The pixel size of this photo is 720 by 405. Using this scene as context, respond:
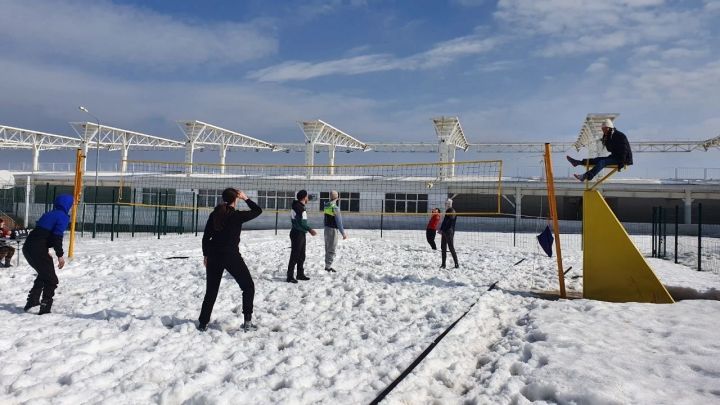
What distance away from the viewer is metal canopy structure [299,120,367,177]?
35188 millimetres

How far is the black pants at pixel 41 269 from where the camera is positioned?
572 cm

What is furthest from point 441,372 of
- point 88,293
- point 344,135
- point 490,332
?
point 344,135

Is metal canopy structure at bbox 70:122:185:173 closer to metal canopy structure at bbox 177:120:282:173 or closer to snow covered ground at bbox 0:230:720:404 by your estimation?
metal canopy structure at bbox 177:120:282:173

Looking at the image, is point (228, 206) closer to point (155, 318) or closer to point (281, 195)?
point (155, 318)

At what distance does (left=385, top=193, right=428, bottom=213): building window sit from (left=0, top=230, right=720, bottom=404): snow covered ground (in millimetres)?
21038

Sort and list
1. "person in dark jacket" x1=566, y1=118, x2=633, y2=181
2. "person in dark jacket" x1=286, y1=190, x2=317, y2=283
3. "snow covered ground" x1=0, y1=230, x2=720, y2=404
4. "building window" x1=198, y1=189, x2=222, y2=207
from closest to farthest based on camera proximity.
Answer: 1. "snow covered ground" x1=0, y1=230, x2=720, y2=404
2. "person in dark jacket" x1=566, y1=118, x2=633, y2=181
3. "person in dark jacket" x1=286, y1=190, x2=317, y2=283
4. "building window" x1=198, y1=189, x2=222, y2=207

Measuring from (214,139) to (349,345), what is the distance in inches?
1748

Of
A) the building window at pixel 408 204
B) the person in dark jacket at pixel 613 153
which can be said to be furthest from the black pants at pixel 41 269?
the building window at pixel 408 204

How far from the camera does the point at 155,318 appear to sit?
5602 mm

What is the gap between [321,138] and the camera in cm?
3781

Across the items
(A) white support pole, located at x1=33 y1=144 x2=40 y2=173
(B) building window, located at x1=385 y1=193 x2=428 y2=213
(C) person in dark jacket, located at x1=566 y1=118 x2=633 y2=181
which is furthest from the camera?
(A) white support pole, located at x1=33 y1=144 x2=40 y2=173

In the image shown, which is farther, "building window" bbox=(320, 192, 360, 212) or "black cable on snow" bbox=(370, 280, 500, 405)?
"building window" bbox=(320, 192, 360, 212)

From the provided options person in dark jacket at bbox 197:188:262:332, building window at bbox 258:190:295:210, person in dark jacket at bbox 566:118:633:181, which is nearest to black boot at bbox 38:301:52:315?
person in dark jacket at bbox 197:188:262:332

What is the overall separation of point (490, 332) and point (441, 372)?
5.43 ft
